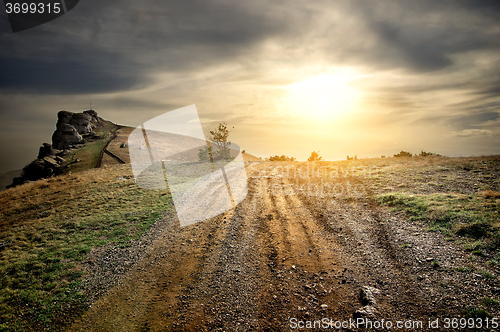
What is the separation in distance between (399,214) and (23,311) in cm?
1645

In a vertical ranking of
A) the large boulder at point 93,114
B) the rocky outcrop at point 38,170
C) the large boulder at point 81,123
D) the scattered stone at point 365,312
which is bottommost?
the scattered stone at point 365,312

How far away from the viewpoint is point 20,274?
945 cm

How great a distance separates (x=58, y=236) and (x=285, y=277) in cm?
1387

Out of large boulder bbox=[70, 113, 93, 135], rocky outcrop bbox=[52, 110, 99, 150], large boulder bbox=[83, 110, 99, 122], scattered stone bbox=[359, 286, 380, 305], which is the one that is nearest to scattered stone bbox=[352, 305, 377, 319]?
scattered stone bbox=[359, 286, 380, 305]

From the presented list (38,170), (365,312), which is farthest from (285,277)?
(38,170)

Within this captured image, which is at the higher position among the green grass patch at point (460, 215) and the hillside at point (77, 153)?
the hillside at point (77, 153)

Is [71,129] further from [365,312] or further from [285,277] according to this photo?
[365,312]

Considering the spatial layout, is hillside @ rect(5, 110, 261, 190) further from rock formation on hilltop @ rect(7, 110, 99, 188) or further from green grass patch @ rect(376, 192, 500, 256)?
green grass patch @ rect(376, 192, 500, 256)

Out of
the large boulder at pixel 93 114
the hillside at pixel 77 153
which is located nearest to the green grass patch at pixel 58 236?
the hillside at pixel 77 153

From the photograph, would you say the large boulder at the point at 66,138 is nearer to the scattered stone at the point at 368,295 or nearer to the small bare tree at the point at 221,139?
the small bare tree at the point at 221,139

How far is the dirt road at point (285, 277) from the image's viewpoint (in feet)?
20.2

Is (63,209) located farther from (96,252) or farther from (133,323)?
(133,323)

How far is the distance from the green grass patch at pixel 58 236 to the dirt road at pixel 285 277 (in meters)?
1.33

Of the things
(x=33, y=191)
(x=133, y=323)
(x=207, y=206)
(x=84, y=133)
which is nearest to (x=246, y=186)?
(x=207, y=206)
